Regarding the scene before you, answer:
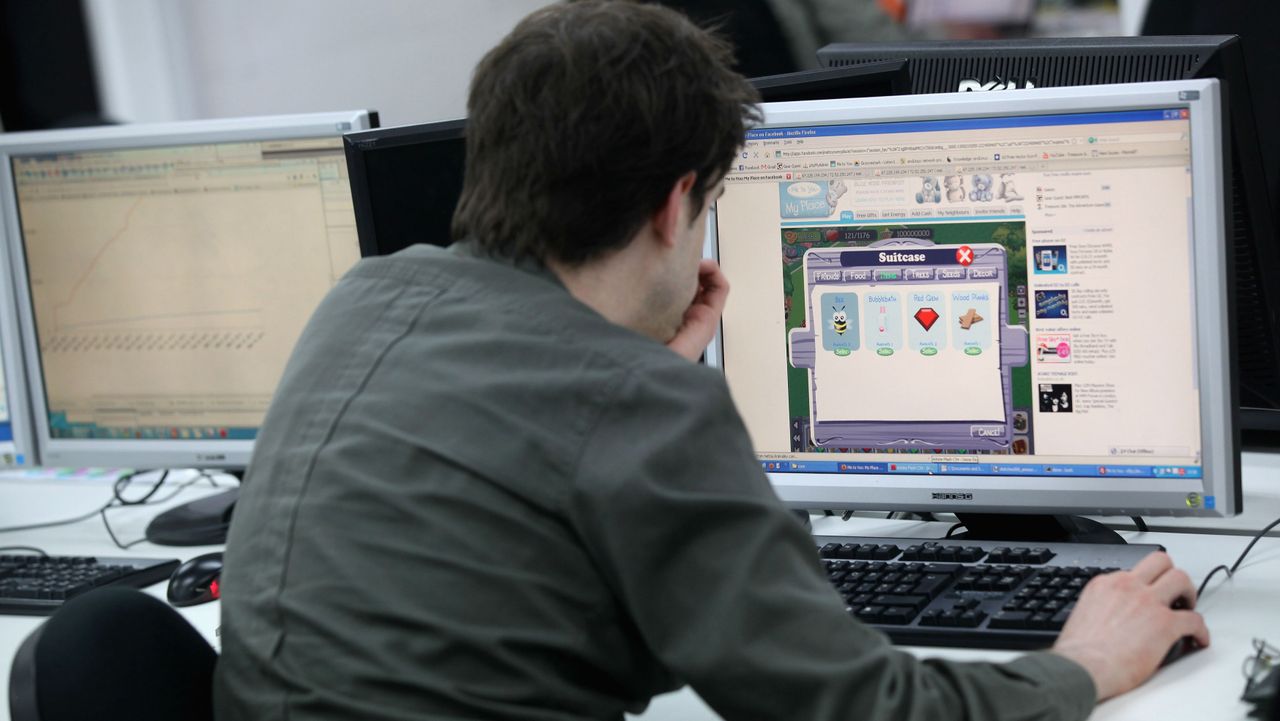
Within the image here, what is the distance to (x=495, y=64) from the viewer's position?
990mm

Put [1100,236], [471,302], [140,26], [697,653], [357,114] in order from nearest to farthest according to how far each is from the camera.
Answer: [697,653]
[471,302]
[1100,236]
[357,114]
[140,26]

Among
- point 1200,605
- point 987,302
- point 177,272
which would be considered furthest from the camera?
point 177,272

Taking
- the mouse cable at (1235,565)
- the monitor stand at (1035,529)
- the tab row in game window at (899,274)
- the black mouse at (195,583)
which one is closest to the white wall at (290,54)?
the black mouse at (195,583)

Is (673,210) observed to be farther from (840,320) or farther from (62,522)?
(62,522)

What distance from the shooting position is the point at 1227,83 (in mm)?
1375

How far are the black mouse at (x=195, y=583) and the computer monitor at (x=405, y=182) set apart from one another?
16.6 inches

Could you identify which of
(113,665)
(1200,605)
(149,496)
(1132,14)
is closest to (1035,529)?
(1200,605)

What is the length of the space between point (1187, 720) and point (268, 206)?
1.28 meters

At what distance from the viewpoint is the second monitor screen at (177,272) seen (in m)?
1.72

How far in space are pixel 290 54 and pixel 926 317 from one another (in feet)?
8.58

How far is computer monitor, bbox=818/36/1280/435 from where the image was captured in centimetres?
140

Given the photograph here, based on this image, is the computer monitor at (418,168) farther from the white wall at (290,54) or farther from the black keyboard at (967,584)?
the white wall at (290,54)

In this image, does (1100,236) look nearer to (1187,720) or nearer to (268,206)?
(1187,720)

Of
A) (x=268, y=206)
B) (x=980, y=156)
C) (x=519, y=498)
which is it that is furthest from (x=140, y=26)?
(x=519, y=498)
